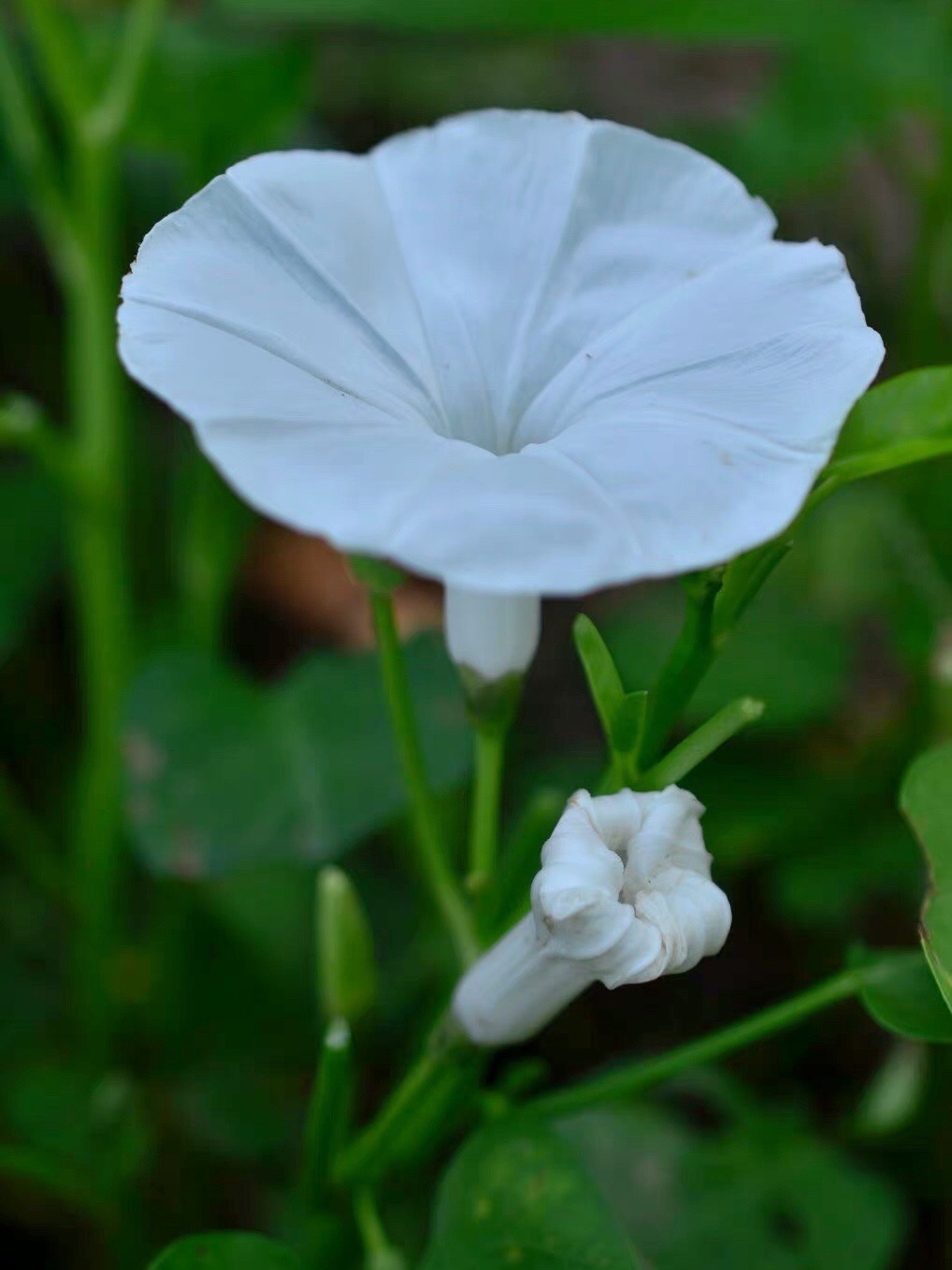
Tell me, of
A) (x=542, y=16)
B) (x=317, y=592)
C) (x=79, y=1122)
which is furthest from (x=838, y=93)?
(x=79, y=1122)

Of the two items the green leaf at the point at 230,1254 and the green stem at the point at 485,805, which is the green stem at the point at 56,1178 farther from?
the green stem at the point at 485,805

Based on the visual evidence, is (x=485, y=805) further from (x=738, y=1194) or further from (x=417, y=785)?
(x=738, y=1194)

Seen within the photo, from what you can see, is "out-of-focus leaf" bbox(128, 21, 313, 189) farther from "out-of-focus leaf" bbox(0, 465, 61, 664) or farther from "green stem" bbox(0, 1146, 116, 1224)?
"green stem" bbox(0, 1146, 116, 1224)

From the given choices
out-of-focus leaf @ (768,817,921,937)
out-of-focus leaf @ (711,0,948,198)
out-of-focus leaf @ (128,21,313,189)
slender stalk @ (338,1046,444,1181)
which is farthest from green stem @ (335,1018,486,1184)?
out-of-focus leaf @ (711,0,948,198)

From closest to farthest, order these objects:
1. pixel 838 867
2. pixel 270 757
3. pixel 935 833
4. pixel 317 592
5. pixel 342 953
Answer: pixel 935 833, pixel 342 953, pixel 270 757, pixel 838 867, pixel 317 592

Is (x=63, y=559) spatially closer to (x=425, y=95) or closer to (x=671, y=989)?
(x=671, y=989)

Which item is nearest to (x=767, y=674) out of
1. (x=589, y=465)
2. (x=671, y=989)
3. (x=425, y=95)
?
(x=671, y=989)

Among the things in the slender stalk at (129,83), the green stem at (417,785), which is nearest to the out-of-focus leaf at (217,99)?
the slender stalk at (129,83)
